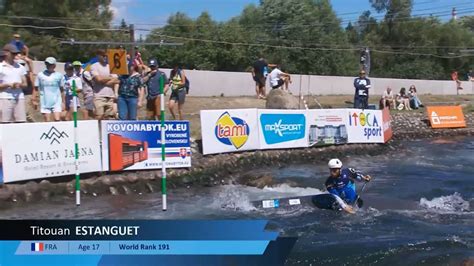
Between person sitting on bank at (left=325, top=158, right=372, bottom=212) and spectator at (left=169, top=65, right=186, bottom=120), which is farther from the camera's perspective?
spectator at (left=169, top=65, right=186, bottom=120)

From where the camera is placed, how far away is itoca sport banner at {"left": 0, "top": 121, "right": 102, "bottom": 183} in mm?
13008

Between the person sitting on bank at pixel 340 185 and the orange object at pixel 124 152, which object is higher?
the orange object at pixel 124 152

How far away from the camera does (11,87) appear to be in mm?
13336

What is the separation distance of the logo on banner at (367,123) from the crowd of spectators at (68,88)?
28.5 feet

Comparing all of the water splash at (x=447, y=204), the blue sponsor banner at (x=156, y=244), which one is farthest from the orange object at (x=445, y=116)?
the blue sponsor banner at (x=156, y=244)

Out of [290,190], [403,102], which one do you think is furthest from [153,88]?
[403,102]

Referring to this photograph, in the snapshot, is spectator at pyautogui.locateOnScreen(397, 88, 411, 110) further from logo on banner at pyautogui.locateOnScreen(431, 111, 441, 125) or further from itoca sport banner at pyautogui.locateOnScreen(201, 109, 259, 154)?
itoca sport banner at pyautogui.locateOnScreen(201, 109, 259, 154)

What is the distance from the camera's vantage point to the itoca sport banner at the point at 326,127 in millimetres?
21859

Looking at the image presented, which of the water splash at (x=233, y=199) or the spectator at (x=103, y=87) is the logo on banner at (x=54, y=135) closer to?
the spectator at (x=103, y=87)

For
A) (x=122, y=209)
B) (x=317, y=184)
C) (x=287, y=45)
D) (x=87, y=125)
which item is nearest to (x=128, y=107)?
(x=87, y=125)

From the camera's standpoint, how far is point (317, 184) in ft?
56.8

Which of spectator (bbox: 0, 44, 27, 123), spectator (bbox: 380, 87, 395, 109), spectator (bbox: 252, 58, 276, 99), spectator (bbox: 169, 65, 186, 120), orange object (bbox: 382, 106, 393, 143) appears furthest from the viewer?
spectator (bbox: 380, 87, 395, 109)

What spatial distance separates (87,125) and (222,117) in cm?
504

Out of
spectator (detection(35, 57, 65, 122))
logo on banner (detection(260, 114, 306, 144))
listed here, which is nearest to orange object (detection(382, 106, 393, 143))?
logo on banner (detection(260, 114, 306, 144))
